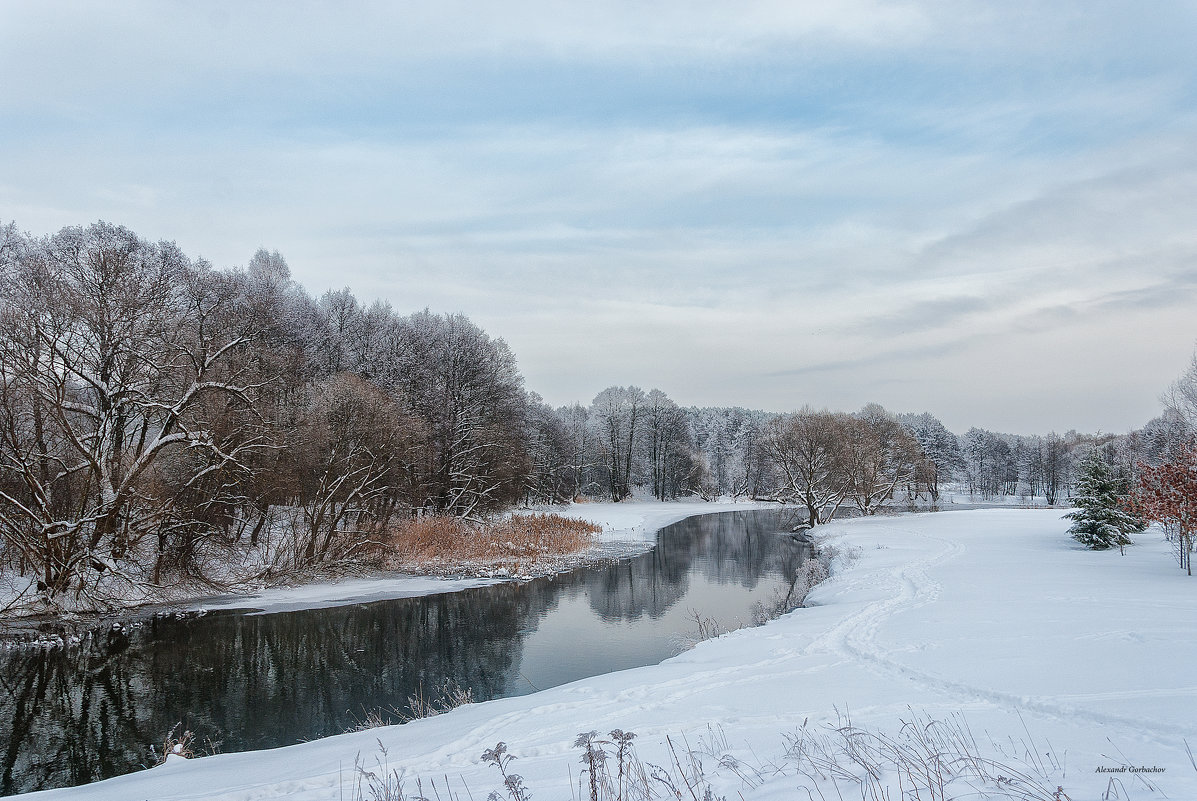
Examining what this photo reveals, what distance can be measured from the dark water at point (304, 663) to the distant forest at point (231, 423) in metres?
3.46

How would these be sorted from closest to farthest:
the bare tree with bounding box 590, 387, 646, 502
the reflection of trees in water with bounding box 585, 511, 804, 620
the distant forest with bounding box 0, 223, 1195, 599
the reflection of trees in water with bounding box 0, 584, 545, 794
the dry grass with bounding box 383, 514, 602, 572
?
1. the reflection of trees in water with bounding box 0, 584, 545, 794
2. the distant forest with bounding box 0, 223, 1195, 599
3. the reflection of trees in water with bounding box 585, 511, 804, 620
4. the dry grass with bounding box 383, 514, 602, 572
5. the bare tree with bounding box 590, 387, 646, 502

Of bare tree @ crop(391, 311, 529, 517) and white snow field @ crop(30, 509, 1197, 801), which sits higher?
bare tree @ crop(391, 311, 529, 517)

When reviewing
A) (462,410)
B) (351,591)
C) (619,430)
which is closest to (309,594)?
(351,591)

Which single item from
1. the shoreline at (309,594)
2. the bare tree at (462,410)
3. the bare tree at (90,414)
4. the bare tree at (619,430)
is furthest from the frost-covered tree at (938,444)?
the bare tree at (90,414)

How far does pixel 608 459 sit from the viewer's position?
6981 cm

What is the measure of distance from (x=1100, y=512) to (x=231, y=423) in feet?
86.5

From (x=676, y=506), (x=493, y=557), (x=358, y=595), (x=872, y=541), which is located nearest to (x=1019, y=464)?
(x=676, y=506)

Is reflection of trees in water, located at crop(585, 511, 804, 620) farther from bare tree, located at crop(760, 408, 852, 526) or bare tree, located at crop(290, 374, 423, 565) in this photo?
bare tree, located at crop(290, 374, 423, 565)

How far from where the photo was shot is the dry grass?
2469 cm

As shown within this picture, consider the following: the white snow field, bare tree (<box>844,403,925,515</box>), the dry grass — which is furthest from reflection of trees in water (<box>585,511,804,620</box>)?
the white snow field

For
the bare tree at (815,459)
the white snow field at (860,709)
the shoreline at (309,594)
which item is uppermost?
the bare tree at (815,459)

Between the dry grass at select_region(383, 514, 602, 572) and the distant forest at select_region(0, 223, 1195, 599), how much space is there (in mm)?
1166

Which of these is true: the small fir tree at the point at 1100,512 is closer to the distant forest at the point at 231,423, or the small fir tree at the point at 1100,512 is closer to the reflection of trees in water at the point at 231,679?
the distant forest at the point at 231,423

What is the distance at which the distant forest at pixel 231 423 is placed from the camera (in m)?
15.7
